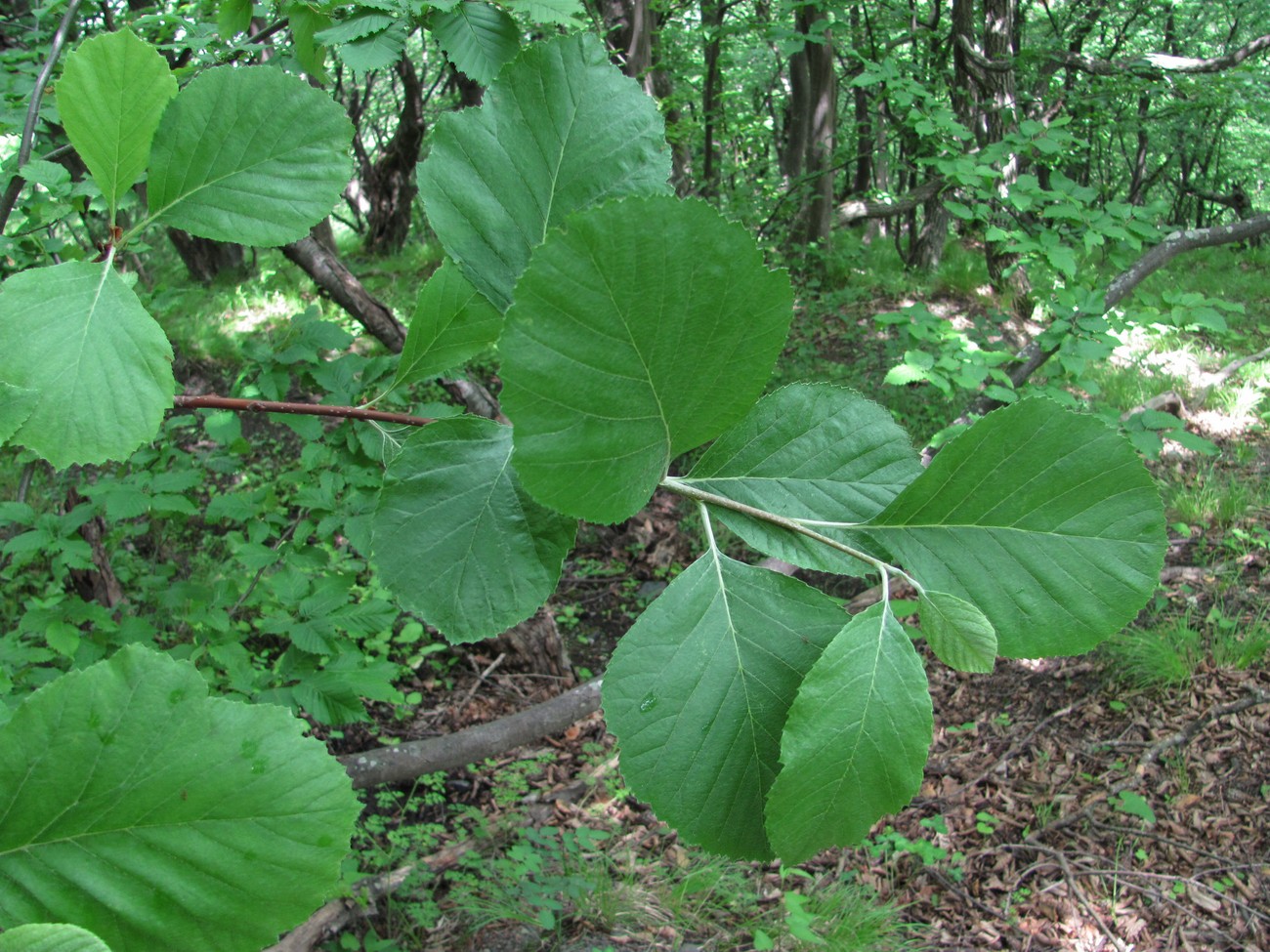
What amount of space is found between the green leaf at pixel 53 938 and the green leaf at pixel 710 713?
211mm

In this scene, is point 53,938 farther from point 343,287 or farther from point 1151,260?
point 1151,260

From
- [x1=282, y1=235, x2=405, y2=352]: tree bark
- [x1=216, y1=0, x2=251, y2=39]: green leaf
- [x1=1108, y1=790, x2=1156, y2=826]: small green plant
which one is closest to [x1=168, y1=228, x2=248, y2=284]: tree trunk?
[x1=282, y1=235, x2=405, y2=352]: tree bark

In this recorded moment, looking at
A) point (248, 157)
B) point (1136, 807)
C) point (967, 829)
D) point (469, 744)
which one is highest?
point (248, 157)

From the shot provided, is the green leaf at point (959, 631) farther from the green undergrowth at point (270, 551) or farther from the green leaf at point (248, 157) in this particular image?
the green undergrowth at point (270, 551)

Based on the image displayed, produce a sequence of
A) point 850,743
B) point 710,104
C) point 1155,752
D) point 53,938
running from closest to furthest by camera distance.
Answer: point 53,938 < point 850,743 < point 1155,752 < point 710,104

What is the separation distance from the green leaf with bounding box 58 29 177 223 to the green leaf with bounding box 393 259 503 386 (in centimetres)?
17

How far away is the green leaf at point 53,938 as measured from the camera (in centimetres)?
25

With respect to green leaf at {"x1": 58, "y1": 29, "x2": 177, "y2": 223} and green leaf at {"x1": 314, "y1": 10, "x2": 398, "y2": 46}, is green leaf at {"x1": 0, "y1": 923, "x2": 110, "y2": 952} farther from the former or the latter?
green leaf at {"x1": 314, "y1": 10, "x2": 398, "y2": 46}

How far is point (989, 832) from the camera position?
9.72ft

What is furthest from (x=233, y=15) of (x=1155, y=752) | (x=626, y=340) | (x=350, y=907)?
(x=1155, y=752)

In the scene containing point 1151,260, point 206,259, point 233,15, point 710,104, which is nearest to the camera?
point 233,15

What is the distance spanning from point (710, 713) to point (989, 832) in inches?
119

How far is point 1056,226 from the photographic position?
288cm

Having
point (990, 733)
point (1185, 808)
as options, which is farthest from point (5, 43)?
point (1185, 808)
